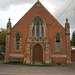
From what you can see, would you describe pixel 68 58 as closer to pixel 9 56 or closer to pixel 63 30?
pixel 63 30

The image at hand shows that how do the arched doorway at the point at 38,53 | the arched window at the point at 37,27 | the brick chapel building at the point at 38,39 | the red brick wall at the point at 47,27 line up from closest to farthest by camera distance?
the brick chapel building at the point at 38,39 < the arched doorway at the point at 38,53 < the red brick wall at the point at 47,27 < the arched window at the point at 37,27

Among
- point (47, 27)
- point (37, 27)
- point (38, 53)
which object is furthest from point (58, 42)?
point (37, 27)

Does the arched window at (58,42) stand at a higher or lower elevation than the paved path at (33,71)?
higher

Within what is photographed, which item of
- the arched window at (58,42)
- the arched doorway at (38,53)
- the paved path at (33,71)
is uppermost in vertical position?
the arched window at (58,42)

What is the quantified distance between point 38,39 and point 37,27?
107 inches

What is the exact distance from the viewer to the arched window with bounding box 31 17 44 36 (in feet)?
57.3

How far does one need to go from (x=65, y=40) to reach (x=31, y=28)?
666cm

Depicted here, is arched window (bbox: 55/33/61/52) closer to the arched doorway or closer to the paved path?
the arched doorway

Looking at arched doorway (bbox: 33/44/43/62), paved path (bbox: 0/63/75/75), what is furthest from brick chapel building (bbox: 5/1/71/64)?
paved path (bbox: 0/63/75/75)

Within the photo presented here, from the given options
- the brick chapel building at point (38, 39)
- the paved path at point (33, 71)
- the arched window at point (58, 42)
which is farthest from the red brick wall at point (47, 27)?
the paved path at point (33, 71)

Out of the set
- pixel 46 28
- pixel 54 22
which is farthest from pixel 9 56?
pixel 54 22

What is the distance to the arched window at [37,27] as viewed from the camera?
17.5 meters

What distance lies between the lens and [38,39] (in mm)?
16297

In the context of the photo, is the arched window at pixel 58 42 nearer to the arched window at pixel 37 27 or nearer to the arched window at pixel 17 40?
the arched window at pixel 37 27
